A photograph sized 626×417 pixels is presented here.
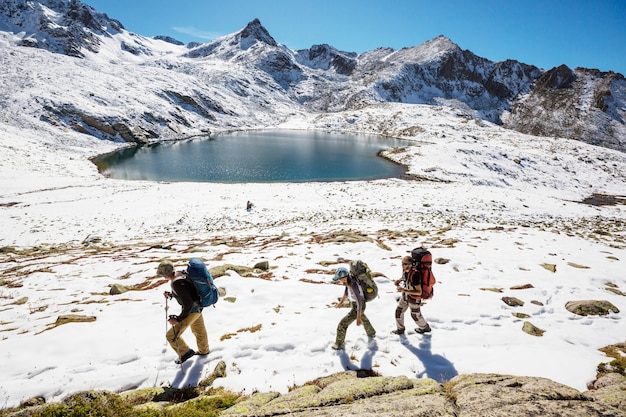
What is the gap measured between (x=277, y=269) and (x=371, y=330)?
20.5ft

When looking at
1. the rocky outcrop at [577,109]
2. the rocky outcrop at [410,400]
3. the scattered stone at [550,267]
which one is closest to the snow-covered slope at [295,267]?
the scattered stone at [550,267]

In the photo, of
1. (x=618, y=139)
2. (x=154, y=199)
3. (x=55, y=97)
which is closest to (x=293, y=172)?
(x=154, y=199)

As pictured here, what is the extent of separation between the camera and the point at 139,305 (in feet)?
30.9

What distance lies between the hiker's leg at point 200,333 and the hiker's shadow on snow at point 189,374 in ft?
0.75

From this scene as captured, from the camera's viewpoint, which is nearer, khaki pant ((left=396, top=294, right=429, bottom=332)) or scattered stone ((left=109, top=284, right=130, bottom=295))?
khaki pant ((left=396, top=294, right=429, bottom=332))

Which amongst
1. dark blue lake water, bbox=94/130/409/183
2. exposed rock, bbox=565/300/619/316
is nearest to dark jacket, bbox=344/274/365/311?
exposed rock, bbox=565/300/619/316

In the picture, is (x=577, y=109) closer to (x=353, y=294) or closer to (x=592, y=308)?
(x=592, y=308)

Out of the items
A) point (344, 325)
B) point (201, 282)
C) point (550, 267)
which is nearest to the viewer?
point (201, 282)

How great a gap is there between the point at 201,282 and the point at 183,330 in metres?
1.16

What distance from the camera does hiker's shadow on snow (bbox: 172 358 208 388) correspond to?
244 inches

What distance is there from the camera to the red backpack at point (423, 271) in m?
7.41

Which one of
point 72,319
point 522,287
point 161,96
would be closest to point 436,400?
point 522,287

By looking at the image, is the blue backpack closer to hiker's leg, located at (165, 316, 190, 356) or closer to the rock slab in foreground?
hiker's leg, located at (165, 316, 190, 356)

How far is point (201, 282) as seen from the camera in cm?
657
